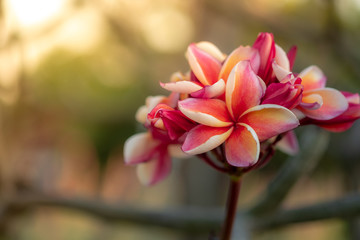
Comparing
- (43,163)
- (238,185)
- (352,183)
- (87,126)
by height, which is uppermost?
(87,126)

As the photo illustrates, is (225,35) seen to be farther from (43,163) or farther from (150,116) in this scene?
(150,116)

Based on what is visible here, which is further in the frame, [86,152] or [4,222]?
[86,152]

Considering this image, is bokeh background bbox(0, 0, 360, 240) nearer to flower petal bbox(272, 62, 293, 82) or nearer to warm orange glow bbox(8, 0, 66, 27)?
warm orange glow bbox(8, 0, 66, 27)

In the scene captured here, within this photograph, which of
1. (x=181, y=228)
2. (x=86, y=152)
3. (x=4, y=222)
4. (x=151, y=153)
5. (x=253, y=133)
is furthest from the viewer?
(x=86, y=152)

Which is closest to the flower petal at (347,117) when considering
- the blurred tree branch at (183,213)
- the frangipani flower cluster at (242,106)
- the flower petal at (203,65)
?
the frangipani flower cluster at (242,106)

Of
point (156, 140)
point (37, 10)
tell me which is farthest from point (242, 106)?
point (37, 10)

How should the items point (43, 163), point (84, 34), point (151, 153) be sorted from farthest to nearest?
1. point (84, 34)
2. point (43, 163)
3. point (151, 153)

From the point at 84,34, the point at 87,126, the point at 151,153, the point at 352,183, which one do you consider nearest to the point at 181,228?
the point at 151,153

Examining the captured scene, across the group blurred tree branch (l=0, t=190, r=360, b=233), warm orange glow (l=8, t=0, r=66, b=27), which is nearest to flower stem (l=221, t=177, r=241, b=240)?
blurred tree branch (l=0, t=190, r=360, b=233)
